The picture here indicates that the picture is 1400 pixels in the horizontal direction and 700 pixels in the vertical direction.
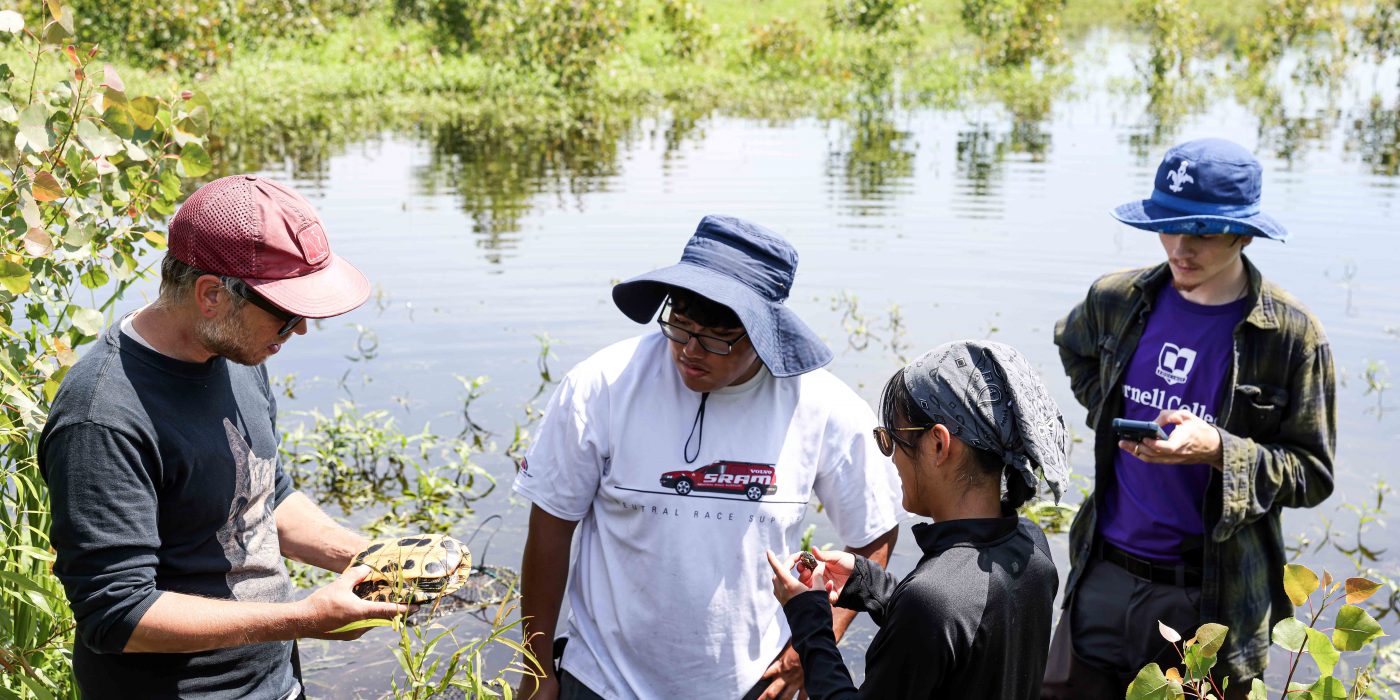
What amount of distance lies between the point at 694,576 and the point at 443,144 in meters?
15.0

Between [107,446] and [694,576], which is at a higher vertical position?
[107,446]

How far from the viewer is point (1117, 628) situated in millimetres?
3539

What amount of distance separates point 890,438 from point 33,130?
216cm

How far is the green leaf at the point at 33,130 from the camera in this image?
296cm

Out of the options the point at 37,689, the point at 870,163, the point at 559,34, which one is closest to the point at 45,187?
the point at 37,689

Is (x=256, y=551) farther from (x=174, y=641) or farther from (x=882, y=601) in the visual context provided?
(x=882, y=601)

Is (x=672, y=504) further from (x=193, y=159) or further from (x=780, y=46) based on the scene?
(x=780, y=46)

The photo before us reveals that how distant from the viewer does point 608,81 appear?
2267cm

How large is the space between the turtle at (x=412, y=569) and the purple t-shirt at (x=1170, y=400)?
1935 millimetres

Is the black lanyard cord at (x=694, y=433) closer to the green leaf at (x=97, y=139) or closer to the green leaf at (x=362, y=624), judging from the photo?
the green leaf at (x=362, y=624)

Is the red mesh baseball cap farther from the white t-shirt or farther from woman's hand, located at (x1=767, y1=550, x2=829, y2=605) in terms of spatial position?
woman's hand, located at (x1=767, y1=550, x2=829, y2=605)

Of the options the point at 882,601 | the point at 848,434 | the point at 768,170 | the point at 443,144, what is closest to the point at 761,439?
the point at 848,434

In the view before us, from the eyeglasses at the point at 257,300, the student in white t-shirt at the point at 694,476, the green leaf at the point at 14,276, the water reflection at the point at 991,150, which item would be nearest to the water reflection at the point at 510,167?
the water reflection at the point at 991,150

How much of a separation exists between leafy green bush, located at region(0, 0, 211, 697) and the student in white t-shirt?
1265 millimetres
